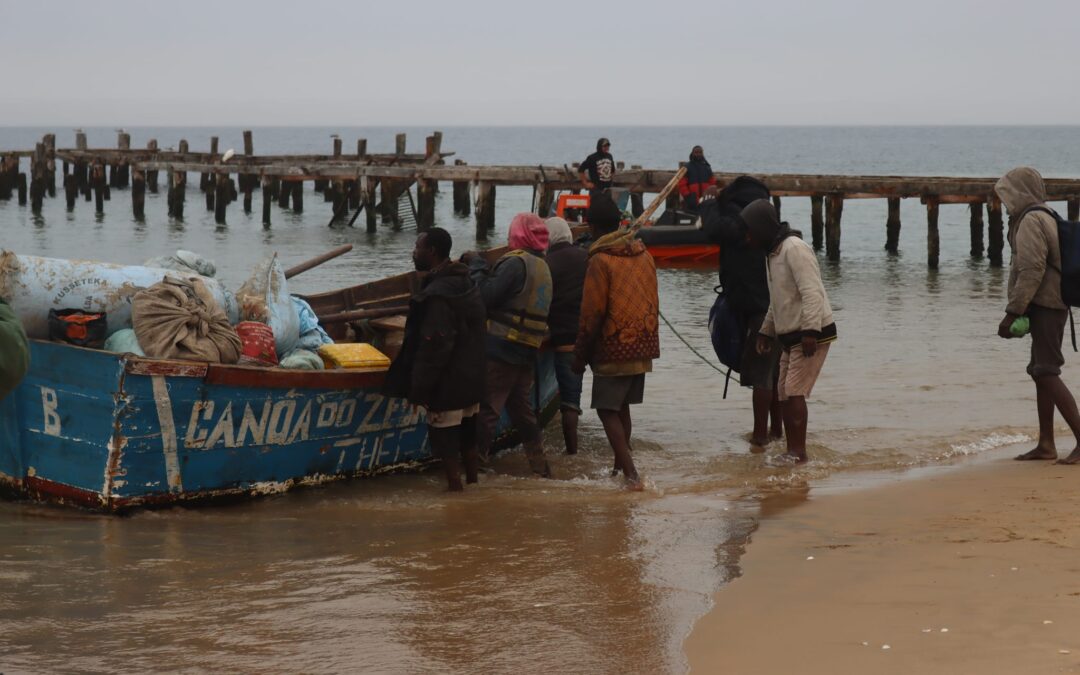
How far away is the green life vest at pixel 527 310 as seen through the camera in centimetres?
708

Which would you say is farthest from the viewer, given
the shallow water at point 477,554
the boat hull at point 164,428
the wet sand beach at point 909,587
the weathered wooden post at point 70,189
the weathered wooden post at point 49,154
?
the weathered wooden post at point 70,189

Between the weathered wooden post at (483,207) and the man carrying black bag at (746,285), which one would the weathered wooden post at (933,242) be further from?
the man carrying black bag at (746,285)

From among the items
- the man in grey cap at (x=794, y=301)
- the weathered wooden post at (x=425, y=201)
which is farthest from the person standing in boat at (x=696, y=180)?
the man in grey cap at (x=794, y=301)

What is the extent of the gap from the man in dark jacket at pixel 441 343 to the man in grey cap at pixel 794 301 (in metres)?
1.67

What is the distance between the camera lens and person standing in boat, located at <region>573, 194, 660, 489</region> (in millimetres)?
6875

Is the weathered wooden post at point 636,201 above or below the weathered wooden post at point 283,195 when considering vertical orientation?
below

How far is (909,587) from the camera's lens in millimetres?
4855

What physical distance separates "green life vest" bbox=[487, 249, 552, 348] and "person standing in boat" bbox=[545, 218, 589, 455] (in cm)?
39

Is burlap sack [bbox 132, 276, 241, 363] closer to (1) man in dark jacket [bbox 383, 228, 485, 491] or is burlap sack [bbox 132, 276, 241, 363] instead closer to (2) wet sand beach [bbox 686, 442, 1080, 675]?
(1) man in dark jacket [bbox 383, 228, 485, 491]

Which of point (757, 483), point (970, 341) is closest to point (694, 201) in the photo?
point (970, 341)

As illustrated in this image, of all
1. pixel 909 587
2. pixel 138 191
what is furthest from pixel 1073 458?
pixel 138 191

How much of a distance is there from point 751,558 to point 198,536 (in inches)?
101

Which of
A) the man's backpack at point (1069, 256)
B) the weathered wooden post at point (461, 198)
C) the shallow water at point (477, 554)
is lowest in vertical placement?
the shallow water at point (477, 554)

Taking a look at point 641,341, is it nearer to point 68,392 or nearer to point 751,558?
point 751,558
